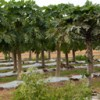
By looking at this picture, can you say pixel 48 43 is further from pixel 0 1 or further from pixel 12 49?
pixel 0 1

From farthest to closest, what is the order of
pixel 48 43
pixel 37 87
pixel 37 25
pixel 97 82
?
pixel 48 43 < pixel 37 25 < pixel 97 82 < pixel 37 87

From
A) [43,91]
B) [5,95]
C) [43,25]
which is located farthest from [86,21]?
A: [43,91]

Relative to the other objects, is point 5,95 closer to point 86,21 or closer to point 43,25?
point 86,21

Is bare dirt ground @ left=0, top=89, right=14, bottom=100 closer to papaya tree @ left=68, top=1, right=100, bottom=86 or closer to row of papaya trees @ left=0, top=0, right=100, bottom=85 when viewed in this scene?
row of papaya trees @ left=0, top=0, right=100, bottom=85

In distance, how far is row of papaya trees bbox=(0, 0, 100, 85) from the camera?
23.8 metres

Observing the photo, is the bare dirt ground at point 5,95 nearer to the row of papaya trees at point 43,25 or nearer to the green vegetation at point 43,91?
the row of papaya trees at point 43,25

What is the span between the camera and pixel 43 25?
29.4m

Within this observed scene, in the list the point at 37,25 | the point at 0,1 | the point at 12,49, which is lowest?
the point at 12,49

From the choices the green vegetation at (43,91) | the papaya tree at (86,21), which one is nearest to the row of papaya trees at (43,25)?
the papaya tree at (86,21)

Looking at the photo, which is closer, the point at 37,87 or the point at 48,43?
the point at 37,87

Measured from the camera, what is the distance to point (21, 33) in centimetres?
2825

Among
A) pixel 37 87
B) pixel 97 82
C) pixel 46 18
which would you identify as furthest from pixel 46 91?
pixel 46 18

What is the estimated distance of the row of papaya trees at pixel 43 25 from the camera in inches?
936

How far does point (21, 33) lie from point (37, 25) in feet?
5.53
